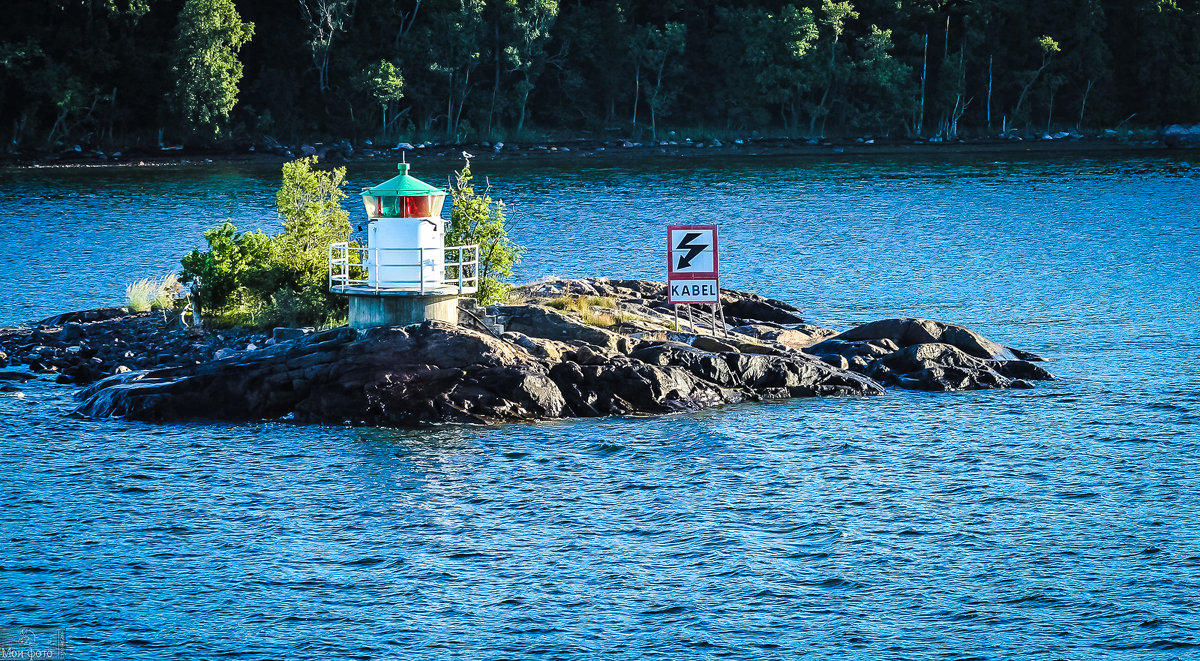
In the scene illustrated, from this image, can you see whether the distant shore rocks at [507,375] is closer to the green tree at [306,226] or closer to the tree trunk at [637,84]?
the green tree at [306,226]

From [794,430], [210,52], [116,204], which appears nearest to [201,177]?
[210,52]

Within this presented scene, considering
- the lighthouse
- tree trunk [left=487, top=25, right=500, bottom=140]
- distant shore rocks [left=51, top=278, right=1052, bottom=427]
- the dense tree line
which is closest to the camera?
distant shore rocks [left=51, top=278, right=1052, bottom=427]

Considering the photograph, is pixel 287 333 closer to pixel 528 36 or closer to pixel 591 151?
pixel 528 36

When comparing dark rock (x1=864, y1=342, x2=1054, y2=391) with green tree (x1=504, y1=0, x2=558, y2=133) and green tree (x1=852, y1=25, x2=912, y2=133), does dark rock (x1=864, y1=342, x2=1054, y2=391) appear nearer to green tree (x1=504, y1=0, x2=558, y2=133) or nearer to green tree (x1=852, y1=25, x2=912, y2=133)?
green tree (x1=504, y1=0, x2=558, y2=133)

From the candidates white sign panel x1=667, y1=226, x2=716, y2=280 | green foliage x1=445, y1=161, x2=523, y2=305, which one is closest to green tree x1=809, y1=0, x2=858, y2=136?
green foliage x1=445, y1=161, x2=523, y2=305

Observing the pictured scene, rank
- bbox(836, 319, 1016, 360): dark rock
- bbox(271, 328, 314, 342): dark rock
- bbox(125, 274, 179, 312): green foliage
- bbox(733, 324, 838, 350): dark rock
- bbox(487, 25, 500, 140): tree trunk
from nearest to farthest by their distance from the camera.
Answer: bbox(271, 328, 314, 342): dark rock < bbox(836, 319, 1016, 360): dark rock < bbox(733, 324, 838, 350): dark rock < bbox(125, 274, 179, 312): green foliage < bbox(487, 25, 500, 140): tree trunk

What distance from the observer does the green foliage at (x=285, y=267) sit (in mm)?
32906

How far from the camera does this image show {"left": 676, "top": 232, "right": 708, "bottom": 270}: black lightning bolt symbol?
30.9m

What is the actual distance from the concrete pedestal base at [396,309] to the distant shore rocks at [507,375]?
28.1 inches

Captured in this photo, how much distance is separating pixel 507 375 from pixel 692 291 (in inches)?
223

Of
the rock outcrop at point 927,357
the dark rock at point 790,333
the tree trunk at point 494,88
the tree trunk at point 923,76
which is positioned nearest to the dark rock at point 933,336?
the rock outcrop at point 927,357

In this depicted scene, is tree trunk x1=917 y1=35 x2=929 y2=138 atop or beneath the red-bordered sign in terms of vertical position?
atop

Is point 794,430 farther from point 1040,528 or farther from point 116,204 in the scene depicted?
point 116,204

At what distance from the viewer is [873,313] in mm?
41688
